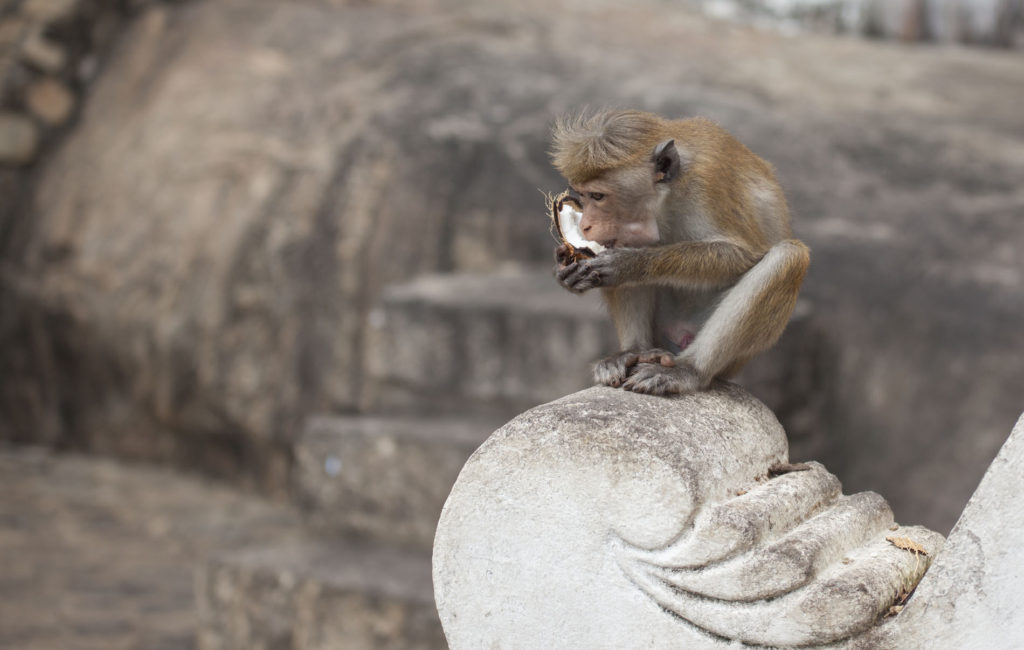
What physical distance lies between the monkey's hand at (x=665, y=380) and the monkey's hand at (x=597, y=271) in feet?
0.67

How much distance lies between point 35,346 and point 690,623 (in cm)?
673

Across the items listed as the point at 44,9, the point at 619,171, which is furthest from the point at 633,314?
the point at 44,9

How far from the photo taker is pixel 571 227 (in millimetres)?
2797

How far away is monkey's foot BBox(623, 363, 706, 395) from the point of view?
2.59 meters

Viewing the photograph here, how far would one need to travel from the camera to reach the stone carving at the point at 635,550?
7.01ft

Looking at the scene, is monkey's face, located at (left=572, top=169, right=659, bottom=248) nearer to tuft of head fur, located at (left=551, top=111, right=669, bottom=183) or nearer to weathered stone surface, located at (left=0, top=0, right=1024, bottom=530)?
tuft of head fur, located at (left=551, top=111, right=669, bottom=183)

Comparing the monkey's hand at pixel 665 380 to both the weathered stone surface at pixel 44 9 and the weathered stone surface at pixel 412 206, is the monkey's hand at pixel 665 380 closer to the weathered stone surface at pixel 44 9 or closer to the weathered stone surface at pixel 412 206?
the weathered stone surface at pixel 412 206

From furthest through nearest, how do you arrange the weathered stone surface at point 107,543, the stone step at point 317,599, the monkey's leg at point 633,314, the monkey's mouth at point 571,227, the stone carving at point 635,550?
1. the weathered stone surface at point 107,543
2. the stone step at point 317,599
3. the monkey's leg at point 633,314
4. the monkey's mouth at point 571,227
5. the stone carving at point 635,550

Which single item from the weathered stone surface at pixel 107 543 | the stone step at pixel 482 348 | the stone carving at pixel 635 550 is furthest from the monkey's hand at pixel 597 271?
the weathered stone surface at pixel 107 543

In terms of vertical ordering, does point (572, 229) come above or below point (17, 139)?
above

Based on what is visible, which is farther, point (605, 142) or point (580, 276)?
point (605, 142)

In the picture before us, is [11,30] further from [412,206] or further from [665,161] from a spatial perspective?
[665,161]

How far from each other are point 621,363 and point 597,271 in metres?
0.27

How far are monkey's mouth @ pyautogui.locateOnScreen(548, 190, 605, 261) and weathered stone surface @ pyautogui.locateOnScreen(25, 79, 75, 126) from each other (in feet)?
21.5
